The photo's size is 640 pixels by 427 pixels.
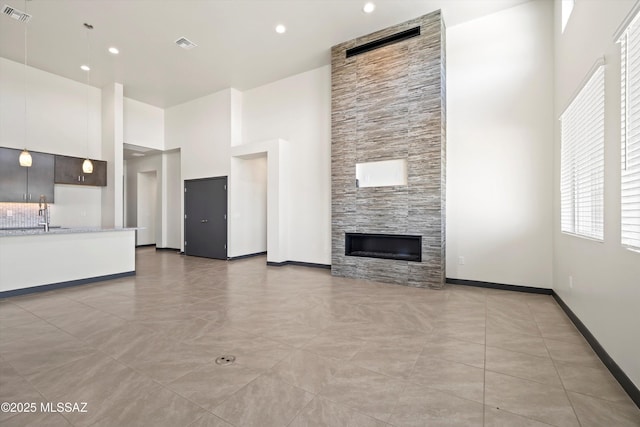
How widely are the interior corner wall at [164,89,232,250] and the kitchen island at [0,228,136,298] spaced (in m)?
2.85

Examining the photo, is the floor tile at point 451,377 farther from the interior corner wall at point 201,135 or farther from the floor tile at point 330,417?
the interior corner wall at point 201,135

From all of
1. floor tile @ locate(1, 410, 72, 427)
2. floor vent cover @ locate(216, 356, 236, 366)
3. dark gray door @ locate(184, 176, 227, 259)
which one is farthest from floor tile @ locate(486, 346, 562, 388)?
dark gray door @ locate(184, 176, 227, 259)

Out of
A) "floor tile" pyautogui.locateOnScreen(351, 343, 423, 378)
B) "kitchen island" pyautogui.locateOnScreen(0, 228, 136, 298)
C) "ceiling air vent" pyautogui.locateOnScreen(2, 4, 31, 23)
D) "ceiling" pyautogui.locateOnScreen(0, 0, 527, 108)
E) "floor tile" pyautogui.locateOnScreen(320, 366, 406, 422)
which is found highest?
"ceiling" pyautogui.locateOnScreen(0, 0, 527, 108)

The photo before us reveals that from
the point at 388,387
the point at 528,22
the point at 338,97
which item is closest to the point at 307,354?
the point at 388,387

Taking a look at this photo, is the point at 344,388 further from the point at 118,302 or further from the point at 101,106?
the point at 101,106

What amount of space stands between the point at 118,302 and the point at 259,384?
2849mm

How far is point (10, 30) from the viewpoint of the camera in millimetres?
4863

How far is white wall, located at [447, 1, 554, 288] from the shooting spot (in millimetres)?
4164

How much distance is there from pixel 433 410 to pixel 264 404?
996 mm

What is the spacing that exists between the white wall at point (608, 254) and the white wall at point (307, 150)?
12.8 feet

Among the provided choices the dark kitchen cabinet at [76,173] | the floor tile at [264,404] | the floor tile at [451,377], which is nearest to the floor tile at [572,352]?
the floor tile at [451,377]

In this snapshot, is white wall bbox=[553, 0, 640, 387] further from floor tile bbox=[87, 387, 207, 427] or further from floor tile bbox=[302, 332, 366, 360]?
floor tile bbox=[87, 387, 207, 427]

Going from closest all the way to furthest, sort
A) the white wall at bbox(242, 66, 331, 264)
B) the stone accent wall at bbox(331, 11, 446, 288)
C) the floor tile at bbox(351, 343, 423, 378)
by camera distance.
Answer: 1. the floor tile at bbox(351, 343, 423, 378)
2. the stone accent wall at bbox(331, 11, 446, 288)
3. the white wall at bbox(242, 66, 331, 264)

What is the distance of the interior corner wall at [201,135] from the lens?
7.30m
